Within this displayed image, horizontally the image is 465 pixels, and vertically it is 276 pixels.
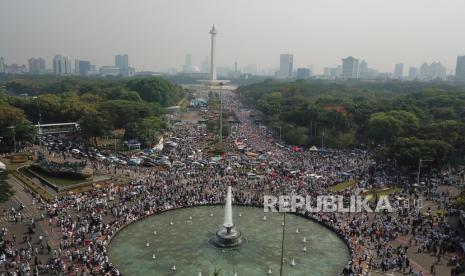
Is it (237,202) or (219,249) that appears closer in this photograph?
(219,249)

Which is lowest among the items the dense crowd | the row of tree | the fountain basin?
the fountain basin

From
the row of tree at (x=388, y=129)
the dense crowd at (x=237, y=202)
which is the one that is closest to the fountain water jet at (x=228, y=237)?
the dense crowd at (x=237, y=202)

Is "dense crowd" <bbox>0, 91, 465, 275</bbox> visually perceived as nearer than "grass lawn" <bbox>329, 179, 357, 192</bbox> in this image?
Yes

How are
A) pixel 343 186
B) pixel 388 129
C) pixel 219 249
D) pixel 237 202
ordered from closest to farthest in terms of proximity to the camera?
1. pixel 219 249
2. pixel 237 202
3. pixel 343 186
4. pixel 388 129

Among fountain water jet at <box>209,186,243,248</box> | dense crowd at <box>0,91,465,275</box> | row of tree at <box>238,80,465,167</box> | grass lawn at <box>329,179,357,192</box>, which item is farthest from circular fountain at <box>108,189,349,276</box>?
row of tree at <box>238,80,465,167</box>

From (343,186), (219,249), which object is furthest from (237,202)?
(343,186)

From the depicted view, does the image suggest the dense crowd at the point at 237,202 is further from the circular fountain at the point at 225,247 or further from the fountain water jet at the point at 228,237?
the fountain water jet at the point at 228,237

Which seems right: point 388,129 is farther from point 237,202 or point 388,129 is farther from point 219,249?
point 219,249

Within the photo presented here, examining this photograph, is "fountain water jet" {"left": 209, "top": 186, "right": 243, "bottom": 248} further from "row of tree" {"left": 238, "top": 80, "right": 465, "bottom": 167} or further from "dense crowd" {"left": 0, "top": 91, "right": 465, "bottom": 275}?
"row of tree" {"left": 238, "top": 80, "right": 465, "bottom": 167}
